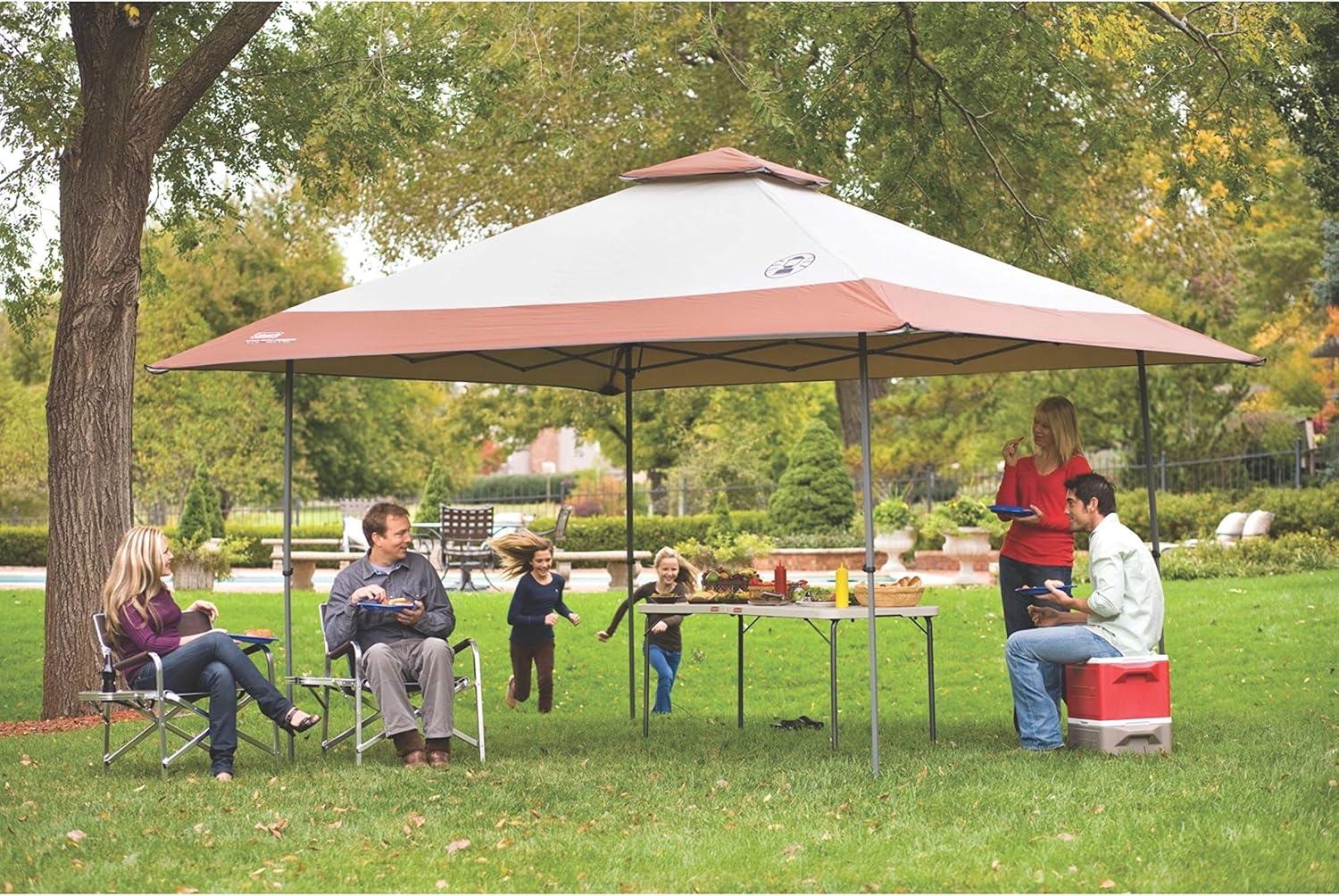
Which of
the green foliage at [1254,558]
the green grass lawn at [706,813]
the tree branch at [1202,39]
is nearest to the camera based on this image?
the green grass lawn at [706,813]

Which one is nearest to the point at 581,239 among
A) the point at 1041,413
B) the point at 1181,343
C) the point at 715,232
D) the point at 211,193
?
the point at 715,232

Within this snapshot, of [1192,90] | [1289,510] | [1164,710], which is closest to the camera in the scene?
[1164,710]

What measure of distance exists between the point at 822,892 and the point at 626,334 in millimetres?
2813

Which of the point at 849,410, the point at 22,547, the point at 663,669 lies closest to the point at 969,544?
the point at 849,410

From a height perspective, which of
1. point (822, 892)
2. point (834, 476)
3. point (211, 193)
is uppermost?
point (211, 193)

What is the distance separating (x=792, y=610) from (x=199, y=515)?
625 inches

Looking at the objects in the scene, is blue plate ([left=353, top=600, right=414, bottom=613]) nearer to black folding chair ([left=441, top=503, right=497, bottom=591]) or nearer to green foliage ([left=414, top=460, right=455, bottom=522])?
black folding chair ([left=441, top=503, right=497, bottom=591])

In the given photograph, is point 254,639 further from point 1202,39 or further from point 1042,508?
point 1202,39

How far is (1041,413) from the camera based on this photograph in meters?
8.19

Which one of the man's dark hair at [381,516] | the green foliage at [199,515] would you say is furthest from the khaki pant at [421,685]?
the green foliage at [199,515]

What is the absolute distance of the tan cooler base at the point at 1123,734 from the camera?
7426 mm

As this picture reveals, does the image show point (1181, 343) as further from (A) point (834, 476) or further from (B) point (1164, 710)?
(A) point (834, 476)

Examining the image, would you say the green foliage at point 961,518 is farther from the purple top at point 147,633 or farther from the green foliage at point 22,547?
the green foliage at point 22,547

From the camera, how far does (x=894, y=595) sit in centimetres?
785
